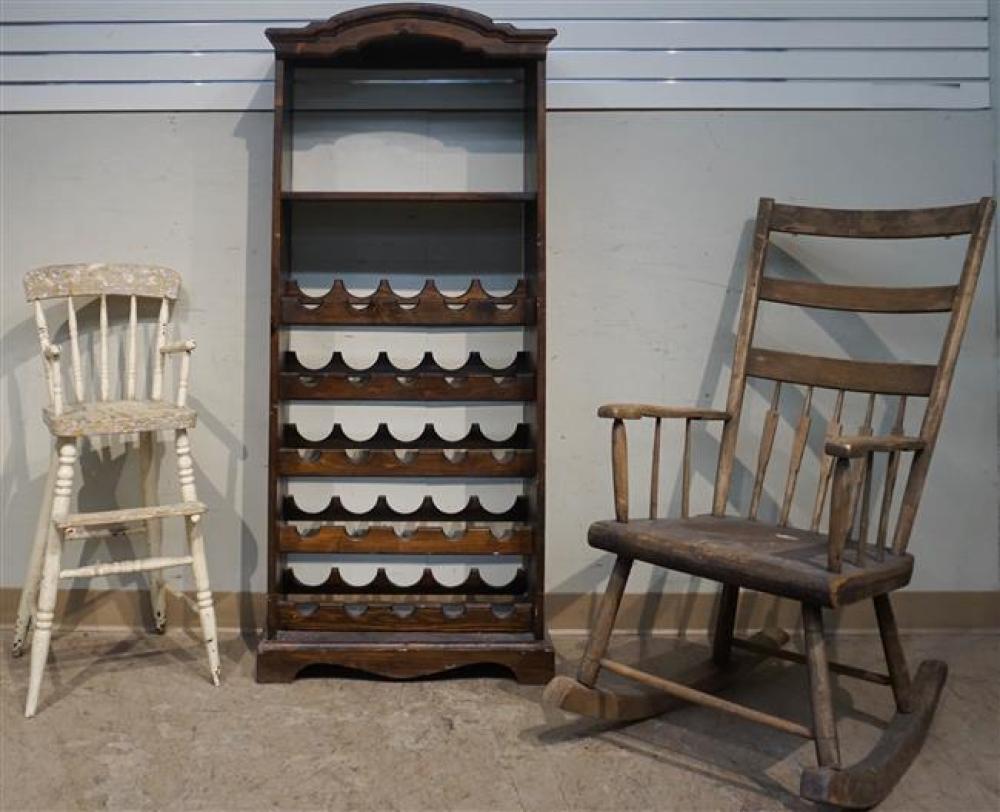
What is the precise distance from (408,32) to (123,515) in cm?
150

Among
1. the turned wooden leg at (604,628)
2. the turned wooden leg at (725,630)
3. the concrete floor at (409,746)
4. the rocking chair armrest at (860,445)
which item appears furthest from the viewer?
the turned wooden leg at (725,630)

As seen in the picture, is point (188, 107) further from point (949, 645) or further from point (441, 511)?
point (949, 645)

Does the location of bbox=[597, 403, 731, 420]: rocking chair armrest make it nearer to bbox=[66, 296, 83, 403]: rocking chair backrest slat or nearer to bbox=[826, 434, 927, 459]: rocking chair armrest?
bbox=[826, 434, 927, 459]: rocking chair armrest

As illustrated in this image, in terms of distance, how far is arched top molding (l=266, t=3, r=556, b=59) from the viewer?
2156mm

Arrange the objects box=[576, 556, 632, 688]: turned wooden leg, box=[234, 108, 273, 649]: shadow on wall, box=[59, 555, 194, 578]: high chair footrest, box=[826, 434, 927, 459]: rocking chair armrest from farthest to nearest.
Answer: box=[234, 108, 273, 649]: shadow on wall, box=[59, 555, 194, 578]: high chair footrest, box=[576, 556, 632, 688]: turned wooden leg, box=[826, 434, 927, 459]: rocking chair armrest

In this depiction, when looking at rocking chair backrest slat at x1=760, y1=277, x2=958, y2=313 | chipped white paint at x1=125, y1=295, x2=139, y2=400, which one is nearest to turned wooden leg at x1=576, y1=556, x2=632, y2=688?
rocking chair backrest slat at x1=760, y1=277, x2=958, y2=313

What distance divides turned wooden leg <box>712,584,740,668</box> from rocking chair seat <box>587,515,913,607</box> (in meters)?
0.27

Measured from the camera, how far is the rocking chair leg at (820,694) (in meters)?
1.55

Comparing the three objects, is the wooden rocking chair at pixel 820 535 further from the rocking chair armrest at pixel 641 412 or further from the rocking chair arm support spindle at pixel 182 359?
the rocking chair arm support spindle at pixel 182 359

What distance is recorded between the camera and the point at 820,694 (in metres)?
1.58

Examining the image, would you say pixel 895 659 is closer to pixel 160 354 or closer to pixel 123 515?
pixel 123 515

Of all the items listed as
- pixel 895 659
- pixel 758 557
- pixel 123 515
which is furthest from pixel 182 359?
pixel 895 659

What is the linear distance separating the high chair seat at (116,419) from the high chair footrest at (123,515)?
0.68ft

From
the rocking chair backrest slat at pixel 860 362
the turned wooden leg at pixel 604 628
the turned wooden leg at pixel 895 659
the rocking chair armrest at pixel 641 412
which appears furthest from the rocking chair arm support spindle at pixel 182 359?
the turned wooden leg at pixel 895 659
